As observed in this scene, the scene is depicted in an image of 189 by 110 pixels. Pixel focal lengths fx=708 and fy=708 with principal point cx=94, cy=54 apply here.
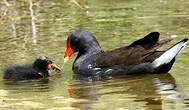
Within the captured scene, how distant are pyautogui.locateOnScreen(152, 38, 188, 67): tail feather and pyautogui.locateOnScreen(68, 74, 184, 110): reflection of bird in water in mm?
201

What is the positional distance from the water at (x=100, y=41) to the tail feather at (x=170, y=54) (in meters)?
0.21

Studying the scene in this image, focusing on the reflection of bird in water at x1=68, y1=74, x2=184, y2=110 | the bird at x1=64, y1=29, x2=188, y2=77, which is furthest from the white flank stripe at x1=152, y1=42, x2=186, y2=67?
the reflection of bird in water at x1=68, y1=74, x2=184, y2=110

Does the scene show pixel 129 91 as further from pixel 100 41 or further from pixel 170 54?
pixel 100 41

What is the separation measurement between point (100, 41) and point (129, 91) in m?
4.09

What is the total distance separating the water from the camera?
28.8 feet

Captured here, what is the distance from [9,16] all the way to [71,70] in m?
6.75

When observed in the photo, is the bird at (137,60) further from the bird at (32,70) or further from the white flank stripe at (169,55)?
the bird at (32,70)

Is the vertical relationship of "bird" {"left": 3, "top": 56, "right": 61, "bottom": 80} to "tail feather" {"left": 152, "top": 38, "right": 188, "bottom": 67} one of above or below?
below

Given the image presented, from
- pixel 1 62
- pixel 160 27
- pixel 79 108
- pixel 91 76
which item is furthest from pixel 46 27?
pixel 79 108

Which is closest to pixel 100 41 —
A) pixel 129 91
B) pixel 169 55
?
pixel 169 55

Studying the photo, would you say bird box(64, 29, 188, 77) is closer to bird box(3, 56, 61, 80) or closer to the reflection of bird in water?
the reflection of bird in water

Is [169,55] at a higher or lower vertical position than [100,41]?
higher

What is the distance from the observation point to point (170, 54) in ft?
34.8

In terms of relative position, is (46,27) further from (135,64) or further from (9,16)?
(135,64)
